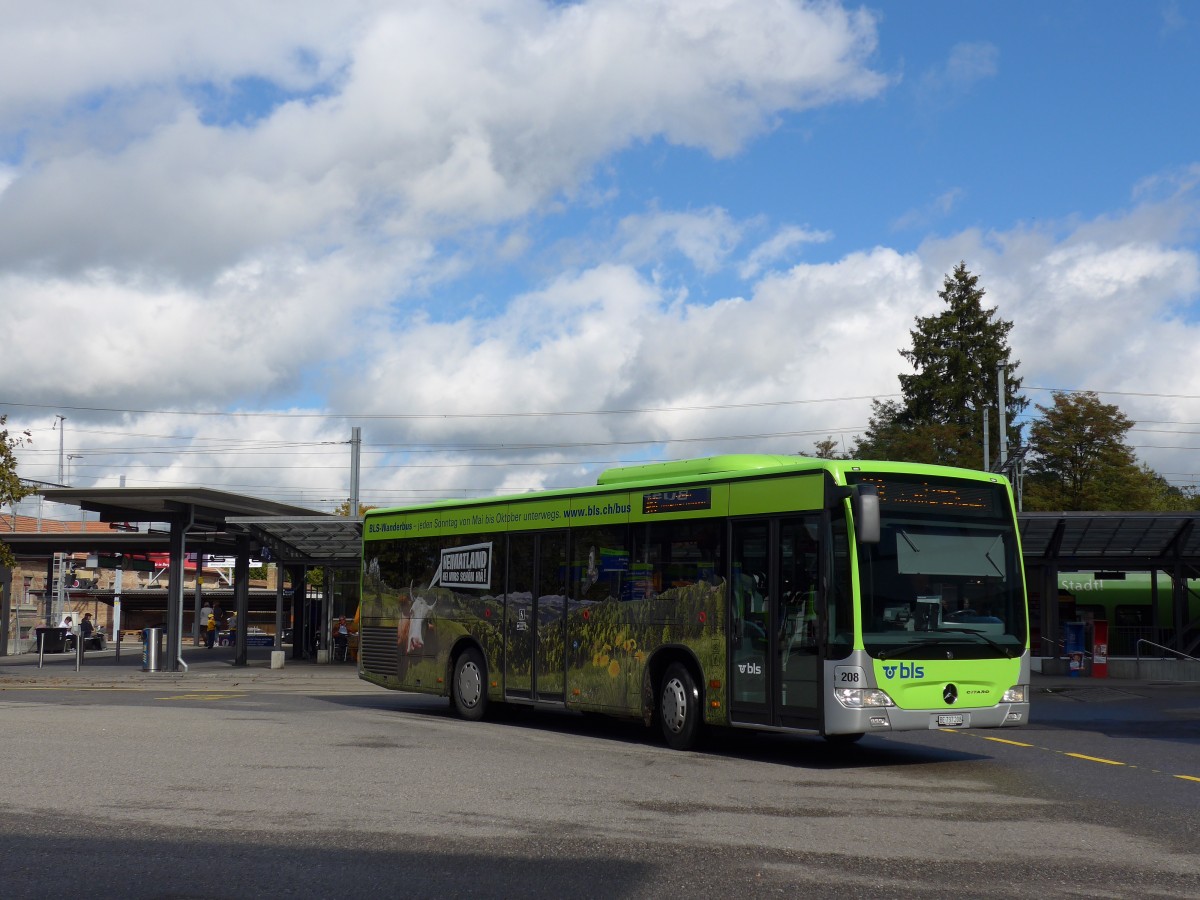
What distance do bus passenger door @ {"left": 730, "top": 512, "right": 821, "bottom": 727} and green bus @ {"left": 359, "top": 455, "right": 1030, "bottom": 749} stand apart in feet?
0.06

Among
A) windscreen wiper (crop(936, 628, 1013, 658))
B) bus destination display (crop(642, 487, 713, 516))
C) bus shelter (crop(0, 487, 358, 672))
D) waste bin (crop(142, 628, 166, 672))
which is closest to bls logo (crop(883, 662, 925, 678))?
windscreen wiper (crop(936, 628, 1013, 658))

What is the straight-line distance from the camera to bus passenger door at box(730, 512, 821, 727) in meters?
13.0

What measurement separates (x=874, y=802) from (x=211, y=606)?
8285 cm

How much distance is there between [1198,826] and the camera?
9422mm

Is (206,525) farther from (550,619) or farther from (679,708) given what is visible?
(679,708)

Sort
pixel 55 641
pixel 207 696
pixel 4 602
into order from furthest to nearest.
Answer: pixel 55 641, pixel 4 602, pixel 207 696

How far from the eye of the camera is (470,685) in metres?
18.4

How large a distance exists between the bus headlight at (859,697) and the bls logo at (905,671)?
22cm

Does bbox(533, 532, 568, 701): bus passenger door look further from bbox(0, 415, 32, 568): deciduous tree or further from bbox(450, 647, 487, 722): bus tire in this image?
bbox(0, 415, 32, 568): deciduous tree

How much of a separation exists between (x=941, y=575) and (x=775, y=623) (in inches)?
65.4

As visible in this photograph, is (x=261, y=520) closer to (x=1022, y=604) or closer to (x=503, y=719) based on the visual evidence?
(x=503, y=719)

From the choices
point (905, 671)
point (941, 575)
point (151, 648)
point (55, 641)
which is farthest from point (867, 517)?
point (55, 641)

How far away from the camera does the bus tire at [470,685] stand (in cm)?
1817

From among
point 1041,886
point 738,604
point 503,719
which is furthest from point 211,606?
point 1041,886
